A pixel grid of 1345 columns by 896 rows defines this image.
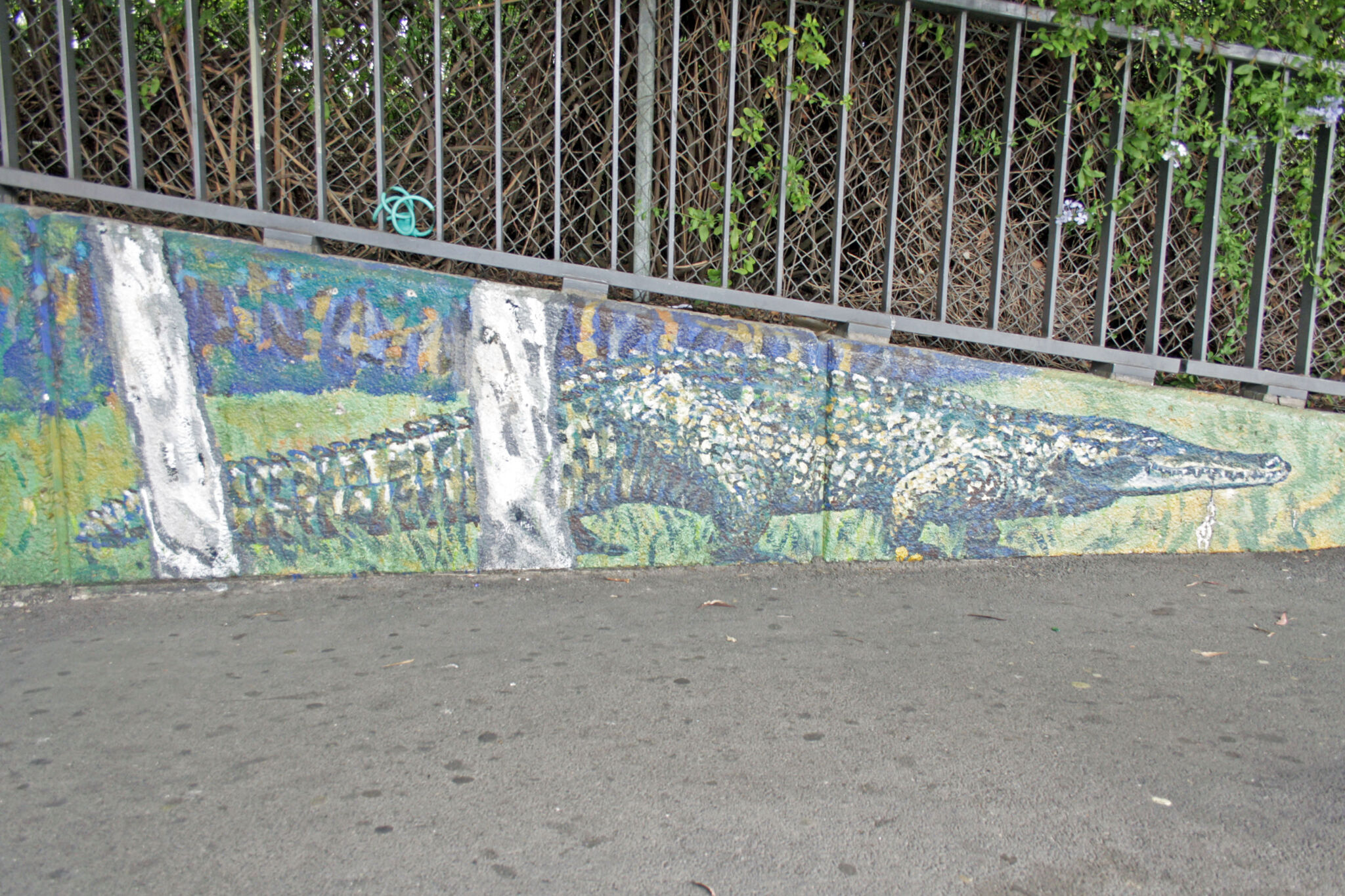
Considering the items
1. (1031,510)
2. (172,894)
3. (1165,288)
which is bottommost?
(172,894)

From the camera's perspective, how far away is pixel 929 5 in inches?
151

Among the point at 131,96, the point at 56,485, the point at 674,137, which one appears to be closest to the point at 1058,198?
the point at 674,137

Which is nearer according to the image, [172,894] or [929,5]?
[172,894]

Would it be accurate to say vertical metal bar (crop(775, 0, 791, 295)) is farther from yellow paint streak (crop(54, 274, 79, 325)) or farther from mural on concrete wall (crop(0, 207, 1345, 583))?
yellow paint streak (crop(54, 274, 79, 325))

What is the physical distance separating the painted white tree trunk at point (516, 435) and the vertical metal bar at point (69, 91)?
4.98 ft

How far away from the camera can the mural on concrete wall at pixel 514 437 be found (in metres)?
3.35

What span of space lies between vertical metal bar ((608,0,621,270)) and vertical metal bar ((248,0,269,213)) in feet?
2.97

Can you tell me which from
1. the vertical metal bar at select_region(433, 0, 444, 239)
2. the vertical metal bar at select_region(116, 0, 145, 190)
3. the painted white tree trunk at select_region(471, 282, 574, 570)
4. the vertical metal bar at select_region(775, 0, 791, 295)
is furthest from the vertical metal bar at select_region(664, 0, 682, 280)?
the vertical metal bar at select_region(116, 0, 145, 190)

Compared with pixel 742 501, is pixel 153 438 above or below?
above

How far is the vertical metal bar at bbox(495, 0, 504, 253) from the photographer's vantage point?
11.4 feet

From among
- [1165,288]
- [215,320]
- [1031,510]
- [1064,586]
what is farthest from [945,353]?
[215,320]

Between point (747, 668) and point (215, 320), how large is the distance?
2.34 m

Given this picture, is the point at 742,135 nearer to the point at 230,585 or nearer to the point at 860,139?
the point at 860,139

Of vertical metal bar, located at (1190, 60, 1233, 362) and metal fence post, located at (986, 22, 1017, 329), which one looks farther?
vertical metal bar, located at (1190, 60, 1233, 362)
